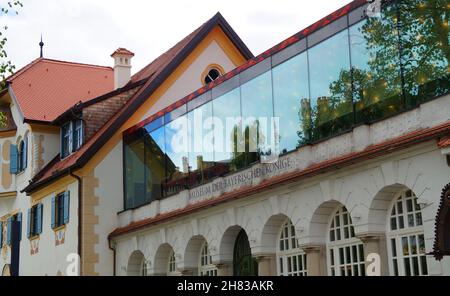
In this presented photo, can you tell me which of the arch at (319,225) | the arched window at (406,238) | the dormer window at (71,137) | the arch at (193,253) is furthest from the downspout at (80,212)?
the arched window at (406,238)

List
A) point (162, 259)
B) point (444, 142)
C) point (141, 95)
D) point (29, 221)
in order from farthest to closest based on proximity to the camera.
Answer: point (29, 221) < point (141, 95) < point (162, 259) < point (444, 142)

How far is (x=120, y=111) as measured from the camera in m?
28.9

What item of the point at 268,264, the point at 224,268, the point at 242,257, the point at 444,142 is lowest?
the point at 268,264

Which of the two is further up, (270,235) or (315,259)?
(270,235)

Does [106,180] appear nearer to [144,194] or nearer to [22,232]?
[144,194]

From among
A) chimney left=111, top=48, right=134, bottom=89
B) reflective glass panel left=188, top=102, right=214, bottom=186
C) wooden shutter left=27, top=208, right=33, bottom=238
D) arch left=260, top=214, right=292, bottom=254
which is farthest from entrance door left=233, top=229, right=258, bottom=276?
wooden shutter left=27, top=208, right=33, bottom=238

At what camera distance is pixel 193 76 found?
29688mm

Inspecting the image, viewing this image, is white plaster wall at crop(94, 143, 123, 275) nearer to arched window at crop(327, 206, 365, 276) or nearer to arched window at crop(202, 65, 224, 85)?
arched window at crop(202, 65, 224, 85)

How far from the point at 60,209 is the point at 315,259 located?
14768mm

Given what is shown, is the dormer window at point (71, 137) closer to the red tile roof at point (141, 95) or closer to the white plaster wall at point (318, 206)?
the red tile roof at point (141, 95)

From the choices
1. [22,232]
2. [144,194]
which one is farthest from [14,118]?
[144,194]

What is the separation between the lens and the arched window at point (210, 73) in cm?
2995

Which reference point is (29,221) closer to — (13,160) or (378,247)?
(13,160)

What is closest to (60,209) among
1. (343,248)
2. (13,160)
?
(13,160)
